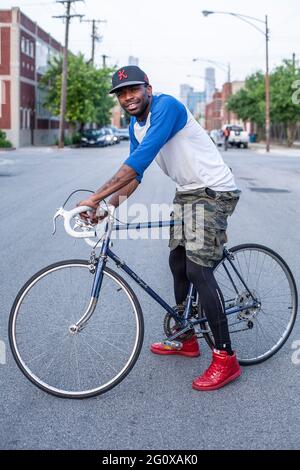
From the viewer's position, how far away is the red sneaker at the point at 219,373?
4.42m

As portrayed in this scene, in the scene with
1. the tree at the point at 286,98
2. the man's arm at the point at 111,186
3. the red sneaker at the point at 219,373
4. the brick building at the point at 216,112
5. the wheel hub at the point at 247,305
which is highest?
the brick building at the point at 216,112

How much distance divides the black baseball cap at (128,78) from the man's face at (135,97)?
0.05m

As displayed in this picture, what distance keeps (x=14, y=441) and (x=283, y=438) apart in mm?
1298

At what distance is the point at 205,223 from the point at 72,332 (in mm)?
997

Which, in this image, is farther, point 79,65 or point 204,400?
point 79,65

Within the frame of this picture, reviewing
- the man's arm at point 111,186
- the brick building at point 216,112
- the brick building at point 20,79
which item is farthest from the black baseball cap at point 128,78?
the brick building at point 216,112

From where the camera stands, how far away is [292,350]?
17.2 ft

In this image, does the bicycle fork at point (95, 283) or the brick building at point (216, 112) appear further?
the brick building at point (216, 112)

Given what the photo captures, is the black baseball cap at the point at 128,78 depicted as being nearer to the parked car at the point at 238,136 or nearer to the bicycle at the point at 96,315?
the bicycle at the point at 96,315

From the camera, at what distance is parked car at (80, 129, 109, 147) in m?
59.8

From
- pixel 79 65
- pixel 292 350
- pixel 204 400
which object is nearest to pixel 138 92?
pixel 204 400
